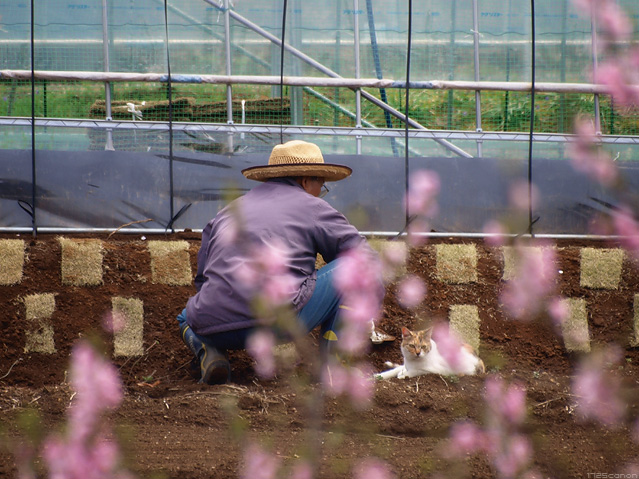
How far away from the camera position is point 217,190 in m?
Result: 5.56

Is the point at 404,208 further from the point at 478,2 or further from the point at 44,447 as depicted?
the point at 44,447

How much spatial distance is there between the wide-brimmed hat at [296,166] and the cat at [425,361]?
114cm

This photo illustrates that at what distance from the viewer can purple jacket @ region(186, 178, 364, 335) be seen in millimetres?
3553

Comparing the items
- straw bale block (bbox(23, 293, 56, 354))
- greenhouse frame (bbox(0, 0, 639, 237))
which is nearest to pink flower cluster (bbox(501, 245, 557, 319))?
greenhouse frame (bbox(0, 0, 639, 237))

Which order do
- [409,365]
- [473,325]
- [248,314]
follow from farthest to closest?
[473,325]
[409,365]
[248,314]

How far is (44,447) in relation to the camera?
2.77m

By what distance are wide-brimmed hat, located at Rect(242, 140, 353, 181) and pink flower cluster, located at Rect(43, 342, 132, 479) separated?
132 cm

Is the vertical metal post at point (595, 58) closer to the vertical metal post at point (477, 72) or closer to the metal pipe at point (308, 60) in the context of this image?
the vertical metal post at point (477, 72)

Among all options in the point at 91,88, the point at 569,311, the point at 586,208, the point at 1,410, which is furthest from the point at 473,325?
the point at 91,88

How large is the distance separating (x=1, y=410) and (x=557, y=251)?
12.3 feet

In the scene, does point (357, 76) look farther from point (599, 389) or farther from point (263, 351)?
point (599, 389)

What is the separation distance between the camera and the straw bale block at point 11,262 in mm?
4633

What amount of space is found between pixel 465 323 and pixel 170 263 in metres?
1.96

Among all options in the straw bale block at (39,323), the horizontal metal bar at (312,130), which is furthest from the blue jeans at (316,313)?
the horizontal metal bar at (312,130)
